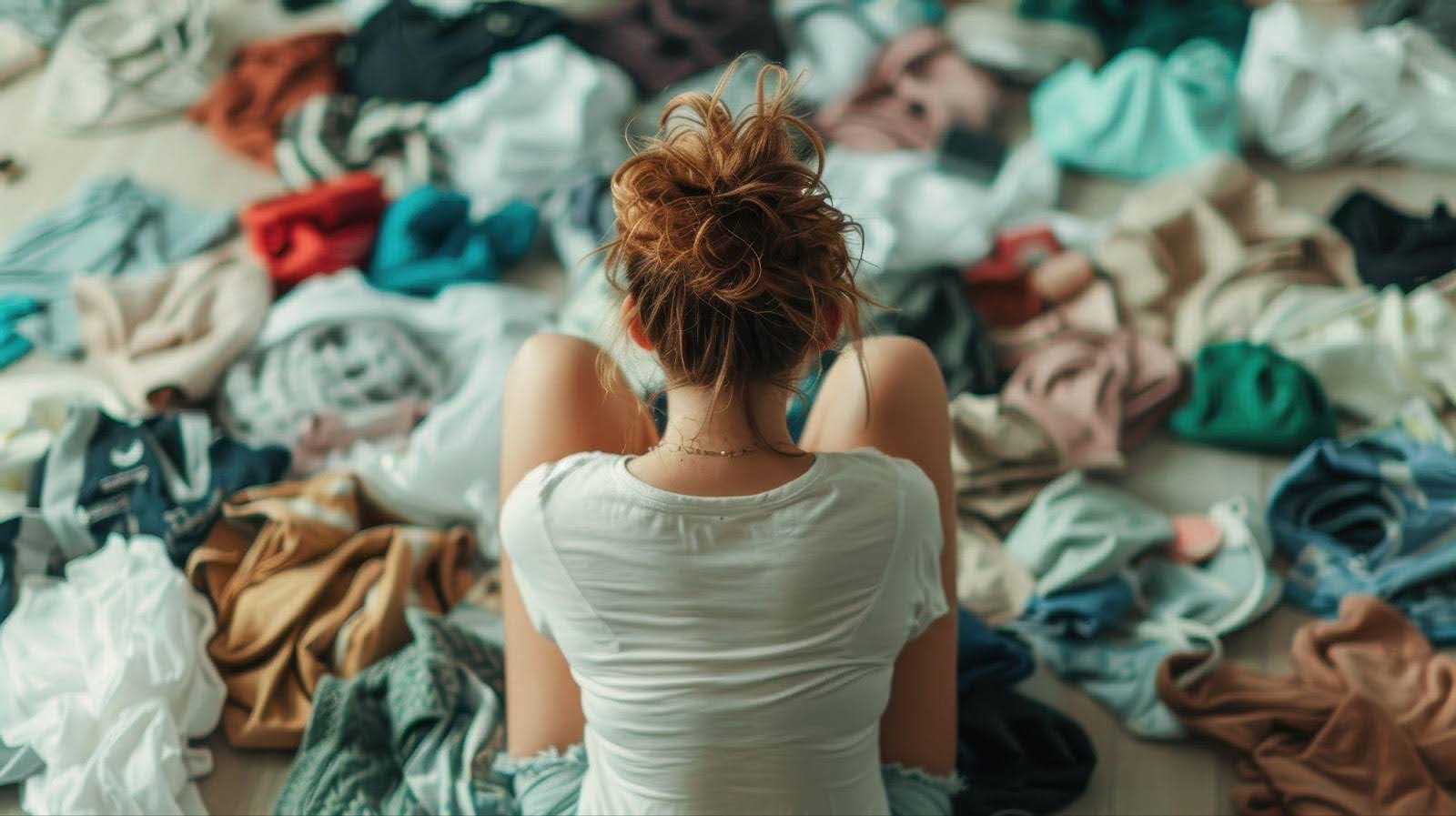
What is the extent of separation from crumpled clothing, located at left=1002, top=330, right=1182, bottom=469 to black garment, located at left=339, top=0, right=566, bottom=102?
1176 mm

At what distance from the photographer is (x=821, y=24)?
2623 mm

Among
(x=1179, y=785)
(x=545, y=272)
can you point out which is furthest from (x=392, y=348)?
(x=1179, y=785)

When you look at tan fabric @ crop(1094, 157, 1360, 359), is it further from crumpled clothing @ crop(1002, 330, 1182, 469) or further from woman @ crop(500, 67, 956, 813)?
woman @ crop(500, 67, 956, 813)

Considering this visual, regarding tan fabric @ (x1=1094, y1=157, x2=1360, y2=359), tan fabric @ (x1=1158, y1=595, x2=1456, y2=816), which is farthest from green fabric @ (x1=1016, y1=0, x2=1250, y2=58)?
tan fabric @ (x1=1158, y1=595, x2=1456, y2=816)

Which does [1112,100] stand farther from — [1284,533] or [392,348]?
[392,348]

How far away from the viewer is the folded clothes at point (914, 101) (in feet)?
8.09

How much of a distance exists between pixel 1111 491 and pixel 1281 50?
1.02m

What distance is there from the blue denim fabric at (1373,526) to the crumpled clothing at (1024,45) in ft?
3.45

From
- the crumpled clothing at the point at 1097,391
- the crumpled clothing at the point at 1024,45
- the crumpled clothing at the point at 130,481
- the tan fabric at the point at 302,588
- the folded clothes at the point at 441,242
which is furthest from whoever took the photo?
the crumpled clothing at the point at 1024,45

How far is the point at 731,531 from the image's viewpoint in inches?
40.6

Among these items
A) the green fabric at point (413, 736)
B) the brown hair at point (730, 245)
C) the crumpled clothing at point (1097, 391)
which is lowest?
the green fabric at point (413, 736)

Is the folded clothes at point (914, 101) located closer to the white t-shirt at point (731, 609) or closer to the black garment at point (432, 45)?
the black garment at point (432, 45)

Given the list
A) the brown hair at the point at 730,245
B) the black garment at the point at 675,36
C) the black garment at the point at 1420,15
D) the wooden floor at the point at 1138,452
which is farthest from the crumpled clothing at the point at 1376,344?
the brown hair at the point at 730,245

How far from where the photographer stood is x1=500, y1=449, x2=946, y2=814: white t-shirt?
1.03 meters
